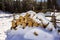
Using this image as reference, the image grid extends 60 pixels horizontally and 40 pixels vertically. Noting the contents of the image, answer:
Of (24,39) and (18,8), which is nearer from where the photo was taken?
(24,39)

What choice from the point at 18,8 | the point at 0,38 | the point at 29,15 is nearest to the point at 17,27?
the point at 29,15

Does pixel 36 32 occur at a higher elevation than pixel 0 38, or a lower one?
higher

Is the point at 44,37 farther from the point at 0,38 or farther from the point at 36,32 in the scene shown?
the point at 0,38

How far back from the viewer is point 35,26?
11.2 feet

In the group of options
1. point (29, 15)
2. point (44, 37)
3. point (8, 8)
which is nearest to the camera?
point (44, 37)

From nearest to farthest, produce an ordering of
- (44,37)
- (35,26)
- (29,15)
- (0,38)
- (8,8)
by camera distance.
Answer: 1. (44,37)
2. (35,26)
3. (29,15)
4. (0,38)
5. (8,8)

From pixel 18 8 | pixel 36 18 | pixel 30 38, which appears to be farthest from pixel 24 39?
pixel 18 8

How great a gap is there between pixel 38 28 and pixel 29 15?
1.68ft

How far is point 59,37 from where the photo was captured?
3260 millimetres

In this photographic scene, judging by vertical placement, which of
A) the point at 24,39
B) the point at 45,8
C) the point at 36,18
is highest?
the point at 36,18

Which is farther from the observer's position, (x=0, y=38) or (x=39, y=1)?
(x=39, y=1)

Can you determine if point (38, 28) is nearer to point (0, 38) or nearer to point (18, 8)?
point (0, 38)

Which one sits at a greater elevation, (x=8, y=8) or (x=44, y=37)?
(x=44, y=37)

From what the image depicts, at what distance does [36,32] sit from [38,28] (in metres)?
0.09
